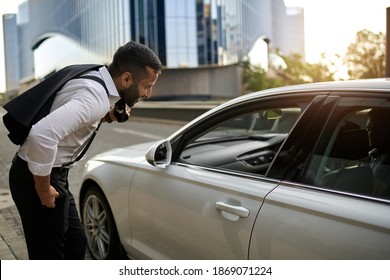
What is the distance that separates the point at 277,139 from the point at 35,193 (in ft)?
7.23

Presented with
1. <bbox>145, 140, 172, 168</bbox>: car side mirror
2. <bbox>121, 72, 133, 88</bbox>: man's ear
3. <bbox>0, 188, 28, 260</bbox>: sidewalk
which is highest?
<bbox>121, 72, 133, 88</bbox>: man's ear

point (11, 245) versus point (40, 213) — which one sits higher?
point (40, 213)

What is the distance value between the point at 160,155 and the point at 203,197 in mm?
560

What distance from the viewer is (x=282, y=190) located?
1891mm

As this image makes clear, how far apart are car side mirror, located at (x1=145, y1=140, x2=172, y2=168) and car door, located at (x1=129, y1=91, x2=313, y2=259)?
0.13 feet

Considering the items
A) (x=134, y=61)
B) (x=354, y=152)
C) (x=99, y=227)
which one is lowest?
(x=99, y=227)

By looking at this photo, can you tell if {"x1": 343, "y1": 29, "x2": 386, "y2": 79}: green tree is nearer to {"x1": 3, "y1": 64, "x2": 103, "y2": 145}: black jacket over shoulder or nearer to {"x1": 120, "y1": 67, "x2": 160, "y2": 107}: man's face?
{"x1": 120, "y1": 67, "x2": 160, "y2": 107}: man's face

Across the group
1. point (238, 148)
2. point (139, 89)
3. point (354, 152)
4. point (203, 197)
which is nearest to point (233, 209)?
point (203, 197)

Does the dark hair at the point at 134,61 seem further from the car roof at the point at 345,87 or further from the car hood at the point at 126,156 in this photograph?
the car hood at the point at 126,156

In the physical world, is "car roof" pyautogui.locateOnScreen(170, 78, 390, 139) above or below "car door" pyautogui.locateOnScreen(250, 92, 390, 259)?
above

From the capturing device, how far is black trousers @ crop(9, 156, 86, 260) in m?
2.09

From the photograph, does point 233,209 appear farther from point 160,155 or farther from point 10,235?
point 10,235

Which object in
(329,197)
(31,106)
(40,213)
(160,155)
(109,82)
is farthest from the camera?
(160,155)

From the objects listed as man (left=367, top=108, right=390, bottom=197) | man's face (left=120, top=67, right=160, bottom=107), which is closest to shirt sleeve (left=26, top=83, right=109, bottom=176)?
man's face (left=120, top=67, right=160, bottom=107)
